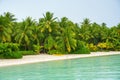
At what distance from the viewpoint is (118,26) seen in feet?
240

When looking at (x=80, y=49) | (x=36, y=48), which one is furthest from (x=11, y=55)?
(x=80, y=49)

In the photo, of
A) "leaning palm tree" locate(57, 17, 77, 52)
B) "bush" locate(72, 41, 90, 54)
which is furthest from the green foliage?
"bush" locate(72, 41, 90, 54)

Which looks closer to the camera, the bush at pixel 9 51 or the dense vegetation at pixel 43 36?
the bush at pixel 9 51

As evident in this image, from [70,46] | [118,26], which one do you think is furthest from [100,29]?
[70,46]

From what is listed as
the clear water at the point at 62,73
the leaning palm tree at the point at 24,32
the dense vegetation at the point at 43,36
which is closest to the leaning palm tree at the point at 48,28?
the dense vegetation at the point at 43,36

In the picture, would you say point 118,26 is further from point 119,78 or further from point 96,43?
point 119,78

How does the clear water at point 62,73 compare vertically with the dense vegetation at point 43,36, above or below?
below

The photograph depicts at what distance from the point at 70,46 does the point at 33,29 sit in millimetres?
7334

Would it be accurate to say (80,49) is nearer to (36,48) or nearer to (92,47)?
(92,47)

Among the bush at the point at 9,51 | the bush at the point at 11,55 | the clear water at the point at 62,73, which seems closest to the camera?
the clear water at the point at 62,73

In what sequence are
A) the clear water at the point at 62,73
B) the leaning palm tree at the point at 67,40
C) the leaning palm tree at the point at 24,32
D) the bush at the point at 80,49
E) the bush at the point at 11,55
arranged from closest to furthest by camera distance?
the clear water at the point at 62,73, the bush at the point at 11,55, the leaning palm tree at the point at 24,32, the leaning palm tree at the point at 67,40, the bush at the point at 80,49

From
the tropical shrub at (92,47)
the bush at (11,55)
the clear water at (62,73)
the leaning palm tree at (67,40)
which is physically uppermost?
the leaning palm tree at (67,40)

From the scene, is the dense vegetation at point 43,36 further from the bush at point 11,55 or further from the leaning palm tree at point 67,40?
the bush at point 11,55

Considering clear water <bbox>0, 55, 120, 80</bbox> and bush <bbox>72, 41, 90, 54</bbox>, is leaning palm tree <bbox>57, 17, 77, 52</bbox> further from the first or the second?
clear water <bbox>0, 55, 120, 80</bbox>
